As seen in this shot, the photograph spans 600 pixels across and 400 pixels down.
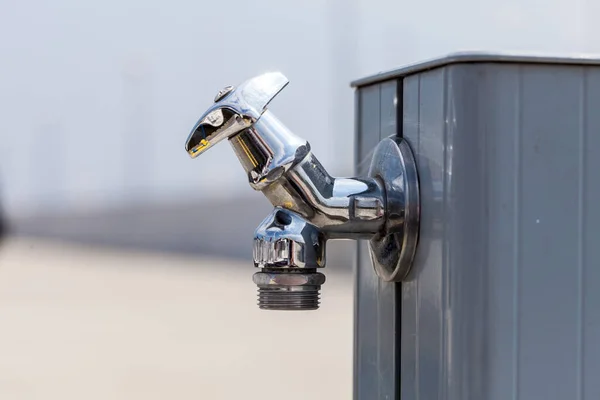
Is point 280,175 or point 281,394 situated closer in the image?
point 280,175

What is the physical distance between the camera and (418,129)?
138cm

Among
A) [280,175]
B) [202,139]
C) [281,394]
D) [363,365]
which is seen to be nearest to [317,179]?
[280,175]

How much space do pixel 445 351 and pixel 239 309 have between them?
903 cm

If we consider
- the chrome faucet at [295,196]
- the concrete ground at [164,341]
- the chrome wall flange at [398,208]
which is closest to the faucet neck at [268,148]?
the chrome faucet at [295,196]

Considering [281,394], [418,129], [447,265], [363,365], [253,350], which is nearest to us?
[447,265]

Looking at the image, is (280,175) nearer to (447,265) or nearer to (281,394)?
(447,265)

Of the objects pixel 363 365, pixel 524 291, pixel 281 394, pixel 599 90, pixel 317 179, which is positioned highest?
pixel 599 90

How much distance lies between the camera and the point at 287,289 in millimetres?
1379

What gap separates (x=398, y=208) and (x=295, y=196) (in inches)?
5.1

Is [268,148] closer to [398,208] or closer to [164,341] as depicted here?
[398,208]

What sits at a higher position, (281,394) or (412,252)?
(412,252)

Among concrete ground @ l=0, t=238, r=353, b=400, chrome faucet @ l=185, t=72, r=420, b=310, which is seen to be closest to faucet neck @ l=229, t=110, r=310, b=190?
chrome faucet @ l=185, t=72, r=420, b=310

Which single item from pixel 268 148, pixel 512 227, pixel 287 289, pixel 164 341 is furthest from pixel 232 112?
pixel 164 341

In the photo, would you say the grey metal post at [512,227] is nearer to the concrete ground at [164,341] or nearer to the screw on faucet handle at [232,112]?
the screw on faucet handle at [232,112]
